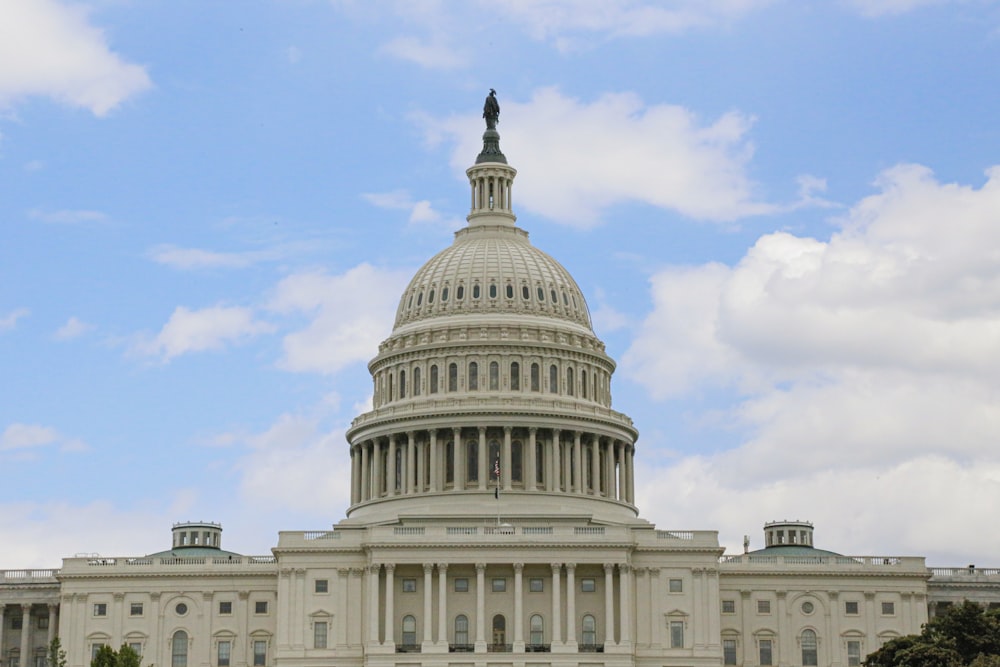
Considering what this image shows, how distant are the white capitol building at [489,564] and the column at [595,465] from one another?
0.51 ft

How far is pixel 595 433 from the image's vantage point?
548 feet

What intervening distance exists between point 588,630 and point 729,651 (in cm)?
1220

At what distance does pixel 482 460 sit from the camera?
16325cm

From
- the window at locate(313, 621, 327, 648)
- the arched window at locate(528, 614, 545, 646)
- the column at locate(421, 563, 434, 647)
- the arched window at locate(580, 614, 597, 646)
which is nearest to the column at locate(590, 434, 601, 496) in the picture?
the arched window at locate(580, 614, 597, 646)

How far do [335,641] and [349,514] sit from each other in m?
22.5

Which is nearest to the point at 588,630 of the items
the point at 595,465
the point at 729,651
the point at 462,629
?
the point at 462,629

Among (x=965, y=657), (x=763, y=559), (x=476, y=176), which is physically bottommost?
(x=965, y=657)

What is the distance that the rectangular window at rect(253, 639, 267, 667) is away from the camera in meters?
154

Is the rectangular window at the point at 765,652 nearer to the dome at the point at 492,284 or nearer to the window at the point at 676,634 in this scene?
the window at the point at 676,634

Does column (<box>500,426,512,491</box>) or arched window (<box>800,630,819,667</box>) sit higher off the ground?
column (<box>500,426,512,491</box>)

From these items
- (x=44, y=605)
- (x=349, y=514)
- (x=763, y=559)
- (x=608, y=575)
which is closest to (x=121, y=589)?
(x=44, y=605)

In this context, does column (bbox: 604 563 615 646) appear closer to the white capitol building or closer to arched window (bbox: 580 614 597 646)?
the white capitol building

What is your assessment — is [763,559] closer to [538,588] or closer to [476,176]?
[538,588]

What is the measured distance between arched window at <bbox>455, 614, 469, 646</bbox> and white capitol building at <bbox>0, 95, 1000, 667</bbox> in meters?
0.15
